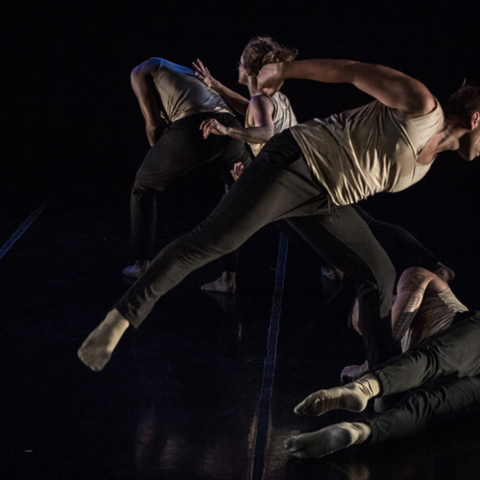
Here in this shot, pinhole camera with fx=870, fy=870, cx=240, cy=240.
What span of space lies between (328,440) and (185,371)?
2.74 feet

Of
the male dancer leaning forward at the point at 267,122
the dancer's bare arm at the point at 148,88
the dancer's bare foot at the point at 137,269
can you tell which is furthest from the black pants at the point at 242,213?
the dancer's bare foot at the point at 137,269

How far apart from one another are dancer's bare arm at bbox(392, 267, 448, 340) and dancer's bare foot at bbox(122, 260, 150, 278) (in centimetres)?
176

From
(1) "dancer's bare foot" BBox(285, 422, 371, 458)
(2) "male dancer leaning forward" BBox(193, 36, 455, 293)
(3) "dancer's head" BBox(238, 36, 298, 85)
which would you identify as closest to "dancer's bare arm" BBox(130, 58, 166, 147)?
(2) "male dancer leaning forward" BBox(193, 36, 455, 293)

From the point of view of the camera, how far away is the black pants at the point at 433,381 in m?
2.69

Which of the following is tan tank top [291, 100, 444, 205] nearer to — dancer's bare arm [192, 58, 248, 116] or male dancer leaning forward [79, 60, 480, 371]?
male dancer leaning forward [79, 60, 480, 371]

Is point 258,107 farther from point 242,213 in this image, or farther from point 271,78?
point 242,213

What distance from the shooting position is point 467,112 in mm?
2775

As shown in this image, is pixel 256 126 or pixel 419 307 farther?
pixel 256 126

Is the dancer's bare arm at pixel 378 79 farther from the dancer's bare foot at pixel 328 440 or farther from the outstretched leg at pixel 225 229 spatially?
→ the dancer's bare foot at pixel 328 440

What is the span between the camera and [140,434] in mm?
2750

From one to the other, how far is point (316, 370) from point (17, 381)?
1103mm

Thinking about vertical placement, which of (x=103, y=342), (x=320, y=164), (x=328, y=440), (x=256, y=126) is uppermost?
(x=256, y=126)

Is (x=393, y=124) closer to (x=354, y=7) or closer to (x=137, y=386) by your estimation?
(x=137, y=386)

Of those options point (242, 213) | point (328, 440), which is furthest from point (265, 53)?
point (328, 440)
